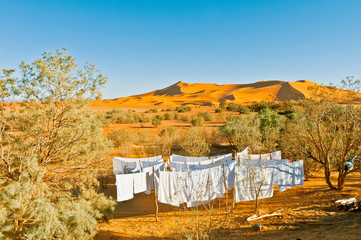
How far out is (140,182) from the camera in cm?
830

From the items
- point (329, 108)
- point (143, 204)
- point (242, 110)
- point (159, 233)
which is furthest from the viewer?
point (242, 110)

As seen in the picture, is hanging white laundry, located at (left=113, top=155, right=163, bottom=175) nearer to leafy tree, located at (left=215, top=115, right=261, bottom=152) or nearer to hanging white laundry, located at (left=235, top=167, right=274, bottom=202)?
hanging white laundry, located at (left=235, top=167, right=274, bottom=202)

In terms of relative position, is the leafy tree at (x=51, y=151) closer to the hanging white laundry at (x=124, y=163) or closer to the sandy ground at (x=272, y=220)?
the sandy ground at (x=272, y=220)

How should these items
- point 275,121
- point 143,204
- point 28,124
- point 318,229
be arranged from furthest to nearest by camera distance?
point 275,121
point 143,204
point 28,124
point 318,229

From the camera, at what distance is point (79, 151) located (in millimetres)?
6906

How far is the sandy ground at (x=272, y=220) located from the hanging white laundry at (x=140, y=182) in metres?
1.03

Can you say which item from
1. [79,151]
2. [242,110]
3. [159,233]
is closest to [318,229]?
[159,233]

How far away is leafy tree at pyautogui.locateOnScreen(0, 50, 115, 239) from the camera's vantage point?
15.9 ft

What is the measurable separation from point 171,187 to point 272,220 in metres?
3.38

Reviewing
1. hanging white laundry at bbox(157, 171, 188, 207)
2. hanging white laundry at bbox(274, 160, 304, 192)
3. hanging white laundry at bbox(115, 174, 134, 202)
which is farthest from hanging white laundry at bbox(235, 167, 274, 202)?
hanging white laundry at bbox(115, 174, 134, 202)

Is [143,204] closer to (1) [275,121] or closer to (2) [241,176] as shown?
(2) [241,176]

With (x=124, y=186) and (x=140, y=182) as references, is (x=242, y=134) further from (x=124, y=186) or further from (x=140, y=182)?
(x=124, y=186)

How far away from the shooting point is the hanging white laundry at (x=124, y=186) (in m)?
7.71

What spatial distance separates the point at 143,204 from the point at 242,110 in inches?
1114
